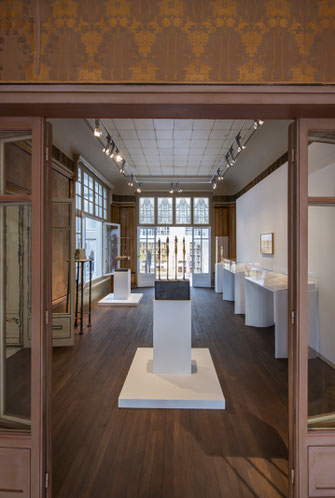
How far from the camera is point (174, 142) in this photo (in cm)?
702

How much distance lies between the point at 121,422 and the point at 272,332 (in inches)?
147

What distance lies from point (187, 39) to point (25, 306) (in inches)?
72.5

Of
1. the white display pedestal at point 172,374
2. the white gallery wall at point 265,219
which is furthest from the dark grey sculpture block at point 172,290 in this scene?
the white gallery wall at point 265,219

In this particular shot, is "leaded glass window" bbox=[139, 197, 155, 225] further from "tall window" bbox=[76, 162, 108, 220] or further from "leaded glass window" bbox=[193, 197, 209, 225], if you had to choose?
"tall window" bbox=[76, 162, 108, 220]

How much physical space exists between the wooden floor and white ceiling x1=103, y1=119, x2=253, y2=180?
452 centimetres

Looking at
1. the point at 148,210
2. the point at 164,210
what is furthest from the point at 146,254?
the point at 164,210

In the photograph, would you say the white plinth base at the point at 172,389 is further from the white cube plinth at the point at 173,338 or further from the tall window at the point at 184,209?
the tall window at the point at 184,209

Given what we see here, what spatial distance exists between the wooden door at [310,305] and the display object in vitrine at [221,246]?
888cm

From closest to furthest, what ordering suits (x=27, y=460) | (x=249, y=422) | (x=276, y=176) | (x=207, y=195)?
(x=27, y=460) < (x=249, y=422) < (x=276, y=176) < (x=207, y=195)

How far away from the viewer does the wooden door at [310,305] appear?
170 centimetres

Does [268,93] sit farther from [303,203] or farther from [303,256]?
[303,256]

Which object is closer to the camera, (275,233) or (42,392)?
(42,392)

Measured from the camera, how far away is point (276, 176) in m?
6.36

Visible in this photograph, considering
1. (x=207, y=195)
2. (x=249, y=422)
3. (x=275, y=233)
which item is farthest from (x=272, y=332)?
(x=207, y=195)
